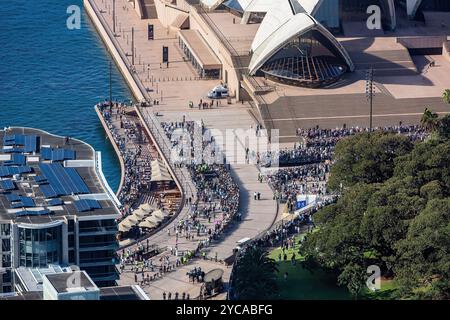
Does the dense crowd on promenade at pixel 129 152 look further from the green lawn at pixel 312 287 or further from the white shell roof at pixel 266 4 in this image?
the white shell roof at pixel 266 4

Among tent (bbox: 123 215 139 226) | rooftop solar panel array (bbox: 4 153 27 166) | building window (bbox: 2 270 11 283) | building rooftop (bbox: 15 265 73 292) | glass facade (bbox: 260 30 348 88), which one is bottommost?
building window (bbox: 2 270 11 283)

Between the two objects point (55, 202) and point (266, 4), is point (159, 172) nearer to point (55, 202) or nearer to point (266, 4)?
point (55, 202)

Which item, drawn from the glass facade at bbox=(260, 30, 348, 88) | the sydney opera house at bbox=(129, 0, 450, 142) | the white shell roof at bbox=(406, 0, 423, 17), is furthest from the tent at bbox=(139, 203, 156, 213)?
the white shell roof at bbox=(406, 0, 423, 17)

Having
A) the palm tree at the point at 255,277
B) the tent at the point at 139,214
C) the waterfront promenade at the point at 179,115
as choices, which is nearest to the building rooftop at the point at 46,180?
the waterfront promenade at the point at 179,115

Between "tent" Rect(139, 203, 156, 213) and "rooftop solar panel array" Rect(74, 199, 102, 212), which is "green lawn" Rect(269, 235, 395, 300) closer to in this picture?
"rooftop solar panel array" Rect(74, 199, 102, 212)

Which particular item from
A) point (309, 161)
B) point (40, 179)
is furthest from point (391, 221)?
point (309, 161)

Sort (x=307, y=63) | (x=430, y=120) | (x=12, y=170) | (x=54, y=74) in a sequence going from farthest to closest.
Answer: (x=54, y=74) → (x=307, y=63) → (x=430, y=120) → (x=12, y=170)
